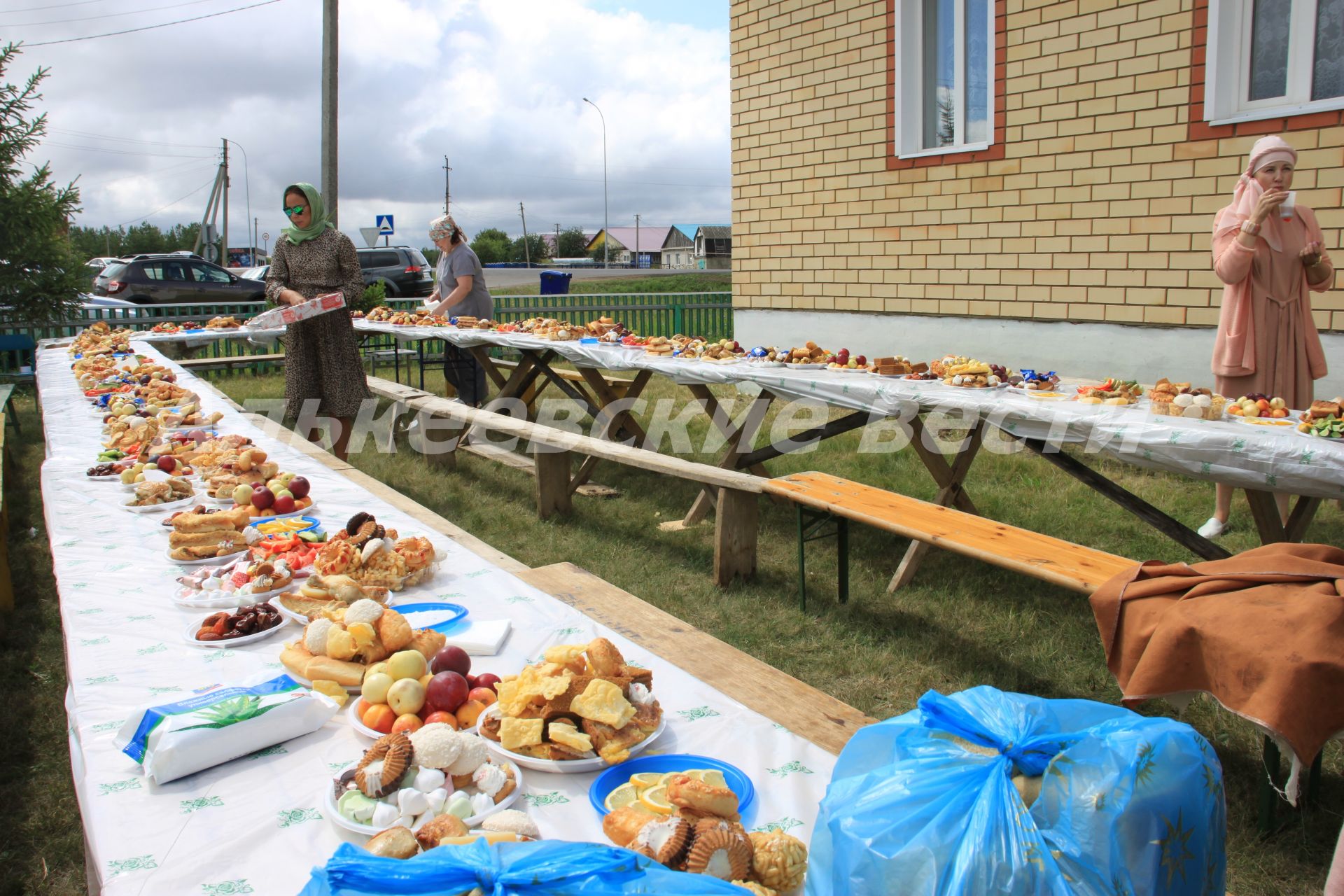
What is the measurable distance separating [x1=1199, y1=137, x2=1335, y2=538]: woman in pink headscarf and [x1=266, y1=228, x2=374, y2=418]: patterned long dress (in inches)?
180

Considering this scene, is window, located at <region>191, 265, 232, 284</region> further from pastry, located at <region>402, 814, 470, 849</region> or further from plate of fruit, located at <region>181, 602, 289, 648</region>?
pastry, located at <region>402, 814, 470, 849</region>

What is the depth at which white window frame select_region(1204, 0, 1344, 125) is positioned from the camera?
576 cm

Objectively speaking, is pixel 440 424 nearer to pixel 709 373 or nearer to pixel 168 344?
pixel 709 373

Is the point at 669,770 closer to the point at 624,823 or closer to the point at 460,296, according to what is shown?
the point at 624,823

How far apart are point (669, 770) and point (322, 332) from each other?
5.14 m

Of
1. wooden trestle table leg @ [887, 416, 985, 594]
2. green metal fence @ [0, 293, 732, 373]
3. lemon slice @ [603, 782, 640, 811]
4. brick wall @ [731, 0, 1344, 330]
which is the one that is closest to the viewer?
lemon slice @ [603, 782, 640, 811]

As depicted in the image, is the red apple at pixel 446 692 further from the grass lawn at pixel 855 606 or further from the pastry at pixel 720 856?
the grass lawn at pixel 855 606

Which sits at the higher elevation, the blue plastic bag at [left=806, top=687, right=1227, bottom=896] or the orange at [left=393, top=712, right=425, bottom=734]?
the blue plastic bag at [left=806, top=687, right=1227, bottom=896]

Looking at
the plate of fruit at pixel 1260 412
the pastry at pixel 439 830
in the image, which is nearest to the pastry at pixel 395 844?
the pastry at pixel 439 830

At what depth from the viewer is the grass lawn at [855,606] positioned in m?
2.73

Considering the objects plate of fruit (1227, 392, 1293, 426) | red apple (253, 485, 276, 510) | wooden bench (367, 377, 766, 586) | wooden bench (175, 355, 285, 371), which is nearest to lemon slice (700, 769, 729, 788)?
red apple (253, 485, 276, 510)

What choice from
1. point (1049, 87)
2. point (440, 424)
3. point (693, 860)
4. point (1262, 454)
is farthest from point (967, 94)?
point (693, 860)

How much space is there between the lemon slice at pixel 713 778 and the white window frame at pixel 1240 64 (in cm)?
608

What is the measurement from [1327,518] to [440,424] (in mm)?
5843
